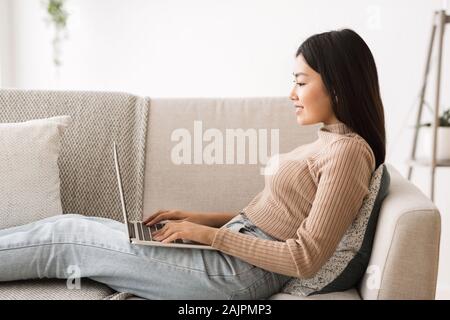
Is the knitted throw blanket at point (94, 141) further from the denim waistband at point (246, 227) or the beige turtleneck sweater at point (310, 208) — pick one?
the beige turtleneck sweater at point (310, 208)

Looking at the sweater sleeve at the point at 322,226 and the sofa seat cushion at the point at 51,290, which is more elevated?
the sweater sleeve at the point at 322,226

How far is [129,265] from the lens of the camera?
130cm

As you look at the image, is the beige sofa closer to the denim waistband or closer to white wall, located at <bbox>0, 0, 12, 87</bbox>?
the denim waistband

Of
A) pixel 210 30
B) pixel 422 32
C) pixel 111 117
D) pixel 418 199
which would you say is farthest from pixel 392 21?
pixel 418 199

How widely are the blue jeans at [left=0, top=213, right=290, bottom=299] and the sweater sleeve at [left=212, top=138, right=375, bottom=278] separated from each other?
0.20 feet

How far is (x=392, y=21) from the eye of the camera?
2580mm

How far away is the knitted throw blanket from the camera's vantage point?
1.80 meters

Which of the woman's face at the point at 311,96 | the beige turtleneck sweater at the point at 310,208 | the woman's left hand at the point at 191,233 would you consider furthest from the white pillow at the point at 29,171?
the woman's face at the point at 311,96

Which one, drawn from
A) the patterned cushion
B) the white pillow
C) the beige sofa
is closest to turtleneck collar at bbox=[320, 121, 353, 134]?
the patterned cushion

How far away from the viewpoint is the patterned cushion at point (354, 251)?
4.21 feet

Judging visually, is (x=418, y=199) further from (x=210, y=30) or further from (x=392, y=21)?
(x=210, y=30)

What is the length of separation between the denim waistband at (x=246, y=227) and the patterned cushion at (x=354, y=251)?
0.13m

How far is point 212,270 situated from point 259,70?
1.61 meters

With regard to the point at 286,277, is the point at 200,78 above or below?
above
